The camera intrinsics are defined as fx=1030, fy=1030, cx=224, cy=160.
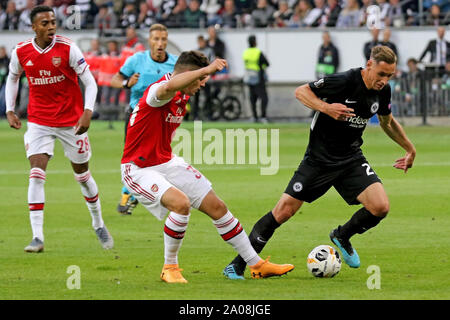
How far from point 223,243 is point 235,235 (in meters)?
2.52

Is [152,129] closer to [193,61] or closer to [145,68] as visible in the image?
[193,61]

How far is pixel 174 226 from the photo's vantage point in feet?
28.9

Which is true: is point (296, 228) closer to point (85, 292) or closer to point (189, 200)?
point (189, 200)

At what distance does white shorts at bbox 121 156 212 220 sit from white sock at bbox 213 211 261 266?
264mm

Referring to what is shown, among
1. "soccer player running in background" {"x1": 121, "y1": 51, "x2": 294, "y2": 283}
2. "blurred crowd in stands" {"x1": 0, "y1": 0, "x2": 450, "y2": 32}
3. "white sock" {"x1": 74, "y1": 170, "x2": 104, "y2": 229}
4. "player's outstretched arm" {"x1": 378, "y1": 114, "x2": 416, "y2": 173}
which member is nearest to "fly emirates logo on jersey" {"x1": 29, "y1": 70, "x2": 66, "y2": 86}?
"white sock" {"x1": 74, "y1": 170, "x2": 104, "y2": 229}

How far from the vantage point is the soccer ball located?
357 inches

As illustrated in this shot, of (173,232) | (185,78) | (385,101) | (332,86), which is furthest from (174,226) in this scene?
(385,101)

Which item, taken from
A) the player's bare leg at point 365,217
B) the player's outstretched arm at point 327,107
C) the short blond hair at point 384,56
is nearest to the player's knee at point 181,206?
the player's outstretched arm at point 327,107

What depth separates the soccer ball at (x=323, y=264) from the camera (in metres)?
9.07

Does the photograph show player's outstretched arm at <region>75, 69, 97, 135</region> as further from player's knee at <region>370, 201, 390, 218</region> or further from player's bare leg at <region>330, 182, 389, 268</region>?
player's knee at <region>370, 201, 390, 218</region>

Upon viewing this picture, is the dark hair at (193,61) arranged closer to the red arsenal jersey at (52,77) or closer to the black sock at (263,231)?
the black sock at (263,231)

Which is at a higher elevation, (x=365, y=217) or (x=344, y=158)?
(x=344, y=158)

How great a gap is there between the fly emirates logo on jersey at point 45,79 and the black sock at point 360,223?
12.3ft
